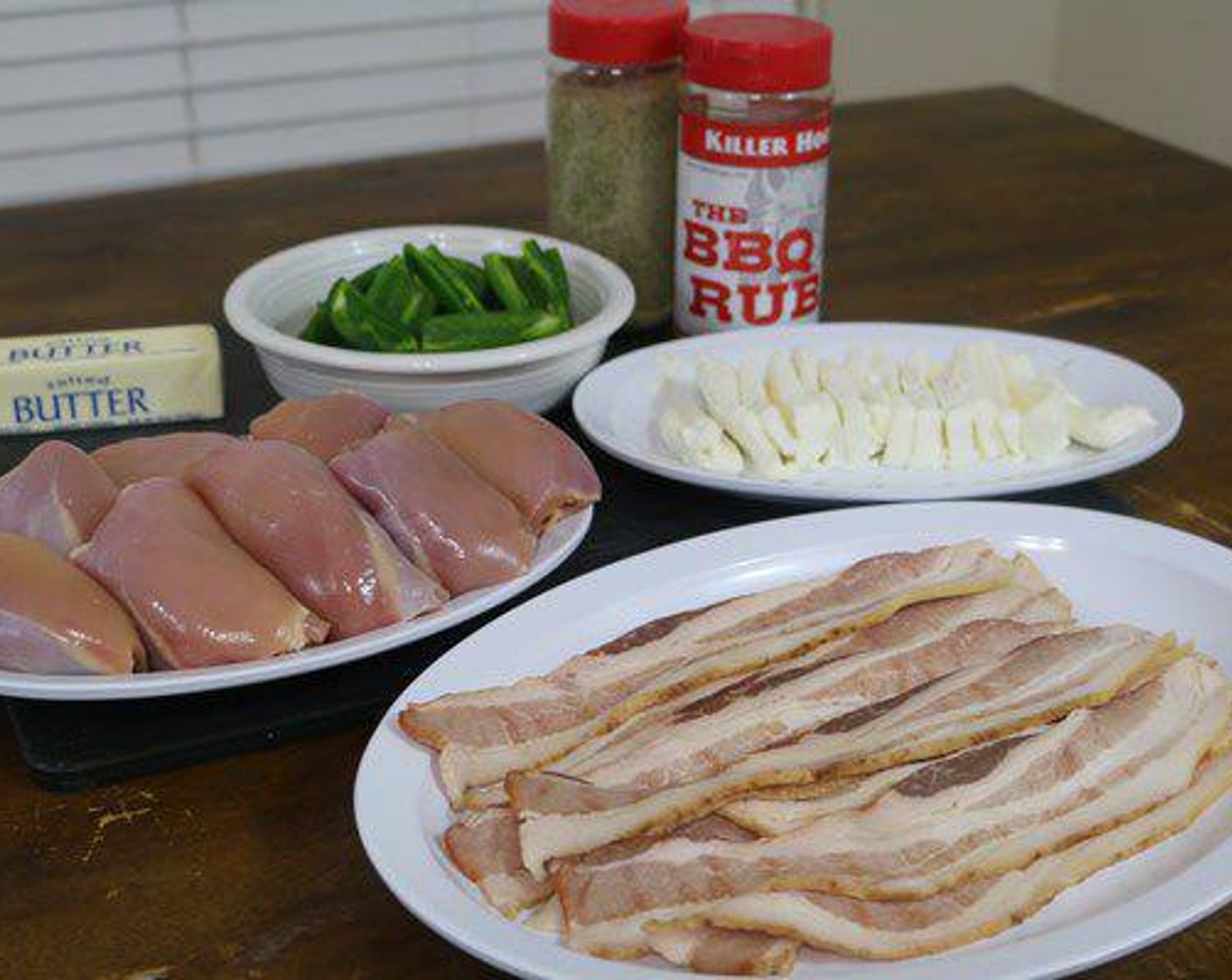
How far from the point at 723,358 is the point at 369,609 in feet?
1.56

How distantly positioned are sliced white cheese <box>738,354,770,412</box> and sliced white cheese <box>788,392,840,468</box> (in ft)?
0.12

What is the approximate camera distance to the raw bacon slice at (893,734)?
77cm

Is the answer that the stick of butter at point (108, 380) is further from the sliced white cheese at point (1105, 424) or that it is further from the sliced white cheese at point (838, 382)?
the sliced white cheese at point (1105, 424)

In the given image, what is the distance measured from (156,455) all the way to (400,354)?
212 millimetres

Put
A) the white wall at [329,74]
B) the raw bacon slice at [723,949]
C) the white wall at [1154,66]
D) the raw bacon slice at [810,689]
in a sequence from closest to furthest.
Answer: the raw bacon slice at [723,949] < the raw bacon slice at [810,689] < the white wall at [329,74] < the white wall at [1154,66]

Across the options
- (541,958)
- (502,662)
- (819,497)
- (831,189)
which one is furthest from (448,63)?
(541,958)

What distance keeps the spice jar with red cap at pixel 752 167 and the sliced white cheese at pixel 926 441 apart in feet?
0.77

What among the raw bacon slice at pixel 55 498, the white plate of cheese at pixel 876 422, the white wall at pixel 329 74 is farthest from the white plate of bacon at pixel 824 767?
the white wall at pixel 329 74

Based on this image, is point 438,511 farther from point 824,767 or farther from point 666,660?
point 824,767

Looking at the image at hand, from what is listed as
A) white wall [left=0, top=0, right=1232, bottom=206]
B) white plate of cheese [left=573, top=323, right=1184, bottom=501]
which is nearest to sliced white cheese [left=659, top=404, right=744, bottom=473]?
white plate of cheese [left=573, top=323, right=1184, bottom=501]

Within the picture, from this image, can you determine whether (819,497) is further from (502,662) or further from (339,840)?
(339,840)

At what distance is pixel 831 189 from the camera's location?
177cm

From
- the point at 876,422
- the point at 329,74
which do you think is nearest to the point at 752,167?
the point at 876,422

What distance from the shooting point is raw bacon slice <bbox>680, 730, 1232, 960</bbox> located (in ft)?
2.31
